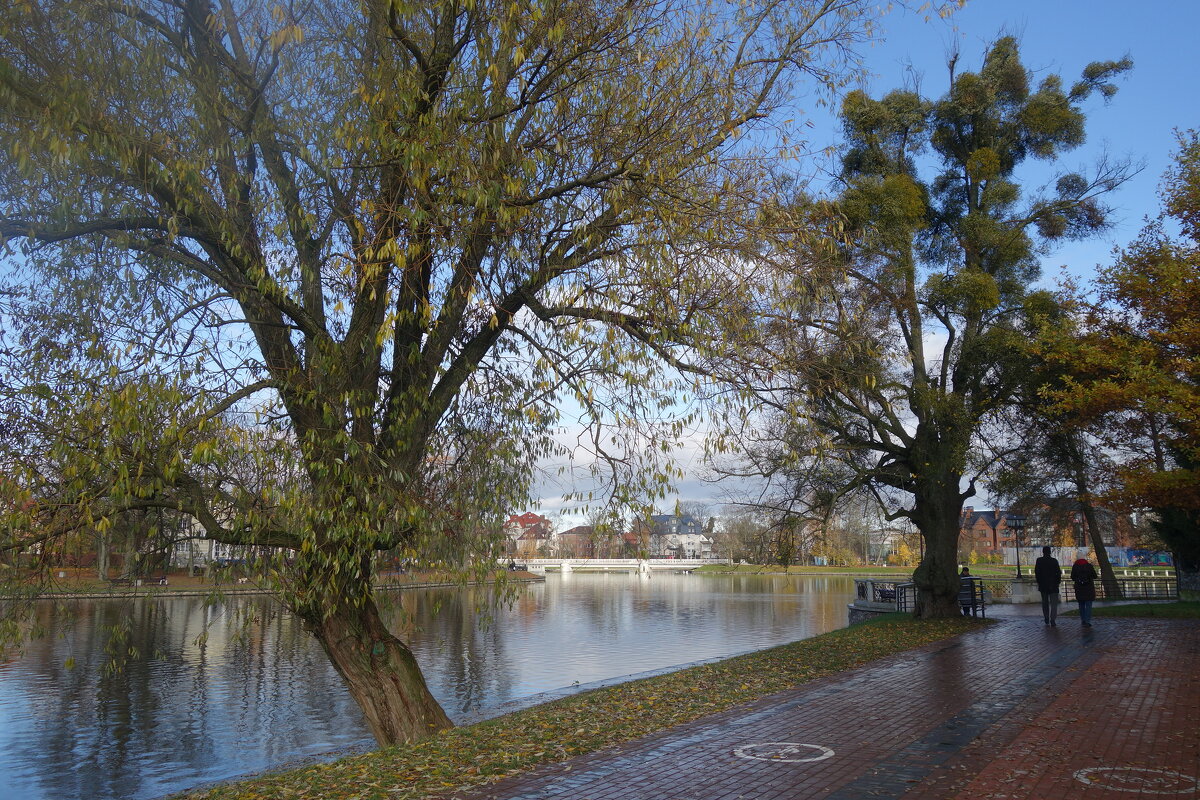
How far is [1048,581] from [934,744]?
12.2 metres

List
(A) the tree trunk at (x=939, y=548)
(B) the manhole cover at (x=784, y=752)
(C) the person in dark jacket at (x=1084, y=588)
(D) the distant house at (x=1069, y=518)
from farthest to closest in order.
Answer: (D) the distant house at (x=1069, y=518) → (A) the tree trunk at (x=939, y=548) → (C) the person in dark jacket at (x=1084, y=588) → (B) the manhole cover at (x=784, y=752)

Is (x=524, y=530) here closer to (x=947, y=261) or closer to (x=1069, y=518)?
(x=947, y=261)

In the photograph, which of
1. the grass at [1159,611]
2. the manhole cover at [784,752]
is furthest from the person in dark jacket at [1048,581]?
the manhole cover at [784,752]

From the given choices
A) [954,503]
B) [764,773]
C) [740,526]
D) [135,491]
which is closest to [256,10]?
[135,491]

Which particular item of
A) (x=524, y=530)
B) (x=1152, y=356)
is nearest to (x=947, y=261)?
(x=1152, y=356)

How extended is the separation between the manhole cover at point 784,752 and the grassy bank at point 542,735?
52.1 inches

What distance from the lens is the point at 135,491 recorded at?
7566 mm

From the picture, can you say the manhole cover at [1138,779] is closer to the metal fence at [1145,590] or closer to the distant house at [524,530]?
the distant house at [524,530]

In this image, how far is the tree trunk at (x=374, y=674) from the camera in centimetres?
1004

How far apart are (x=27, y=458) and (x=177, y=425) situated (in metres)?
1.83

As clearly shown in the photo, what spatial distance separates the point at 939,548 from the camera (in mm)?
21219

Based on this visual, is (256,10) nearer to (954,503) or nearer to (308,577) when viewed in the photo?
(308,577)

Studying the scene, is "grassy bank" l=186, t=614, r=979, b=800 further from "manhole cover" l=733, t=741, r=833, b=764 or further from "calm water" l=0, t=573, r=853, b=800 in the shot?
"calm water" l=0, t=573, r=853, b=800

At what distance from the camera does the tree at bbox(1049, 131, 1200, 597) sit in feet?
49.9
